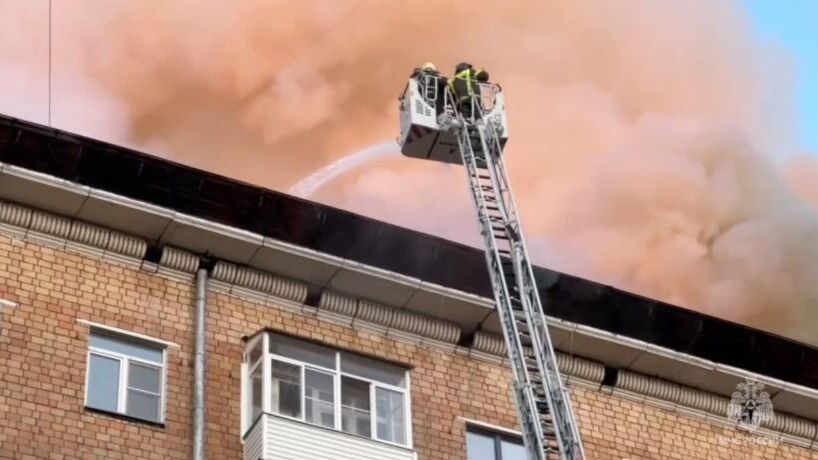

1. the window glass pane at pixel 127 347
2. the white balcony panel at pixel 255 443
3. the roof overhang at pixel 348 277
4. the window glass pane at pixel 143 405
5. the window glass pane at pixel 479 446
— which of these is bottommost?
the white balcony panel at pixel 255 443

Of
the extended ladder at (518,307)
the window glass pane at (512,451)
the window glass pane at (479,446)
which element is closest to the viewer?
the extended ladder at (518,307)

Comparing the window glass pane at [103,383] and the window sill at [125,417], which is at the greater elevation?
the window glass pane at [103,383]

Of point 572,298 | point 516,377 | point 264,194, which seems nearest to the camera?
point 516,377

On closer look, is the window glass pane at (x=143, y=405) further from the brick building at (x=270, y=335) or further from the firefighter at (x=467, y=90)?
the firefighter at (x=467, y=90)

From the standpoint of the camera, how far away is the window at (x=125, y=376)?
1952 cm

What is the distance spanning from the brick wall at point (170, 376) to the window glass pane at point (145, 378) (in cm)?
16

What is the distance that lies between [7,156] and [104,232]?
1.43m

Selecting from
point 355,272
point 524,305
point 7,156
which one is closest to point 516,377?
point 524,305

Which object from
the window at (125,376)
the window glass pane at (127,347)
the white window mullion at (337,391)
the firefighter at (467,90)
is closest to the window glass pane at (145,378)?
the window at (125,376)

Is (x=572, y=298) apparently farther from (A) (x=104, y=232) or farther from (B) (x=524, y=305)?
(A) (x=104, y=232)

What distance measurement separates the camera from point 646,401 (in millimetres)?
23516

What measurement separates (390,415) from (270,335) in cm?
182

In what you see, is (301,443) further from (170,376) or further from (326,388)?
(170,376)

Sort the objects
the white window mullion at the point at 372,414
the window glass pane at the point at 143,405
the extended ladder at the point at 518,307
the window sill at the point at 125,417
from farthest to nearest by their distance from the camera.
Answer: the white window mullion at the point at 372,414, the window glass pane at the point at 143,405, the window sill at the point at 125,417, the extended ladder at the point at 518,307
